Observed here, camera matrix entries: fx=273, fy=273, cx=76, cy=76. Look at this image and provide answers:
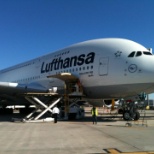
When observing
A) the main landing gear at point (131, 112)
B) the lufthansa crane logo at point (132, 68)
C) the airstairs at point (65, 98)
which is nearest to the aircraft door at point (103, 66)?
the lufthansa crane logo at point (132, 68)

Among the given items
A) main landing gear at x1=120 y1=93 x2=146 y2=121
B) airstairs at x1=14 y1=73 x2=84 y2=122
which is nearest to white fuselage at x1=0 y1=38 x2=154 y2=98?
airstairs at x1=14 y1=73 x2=84 y2=122

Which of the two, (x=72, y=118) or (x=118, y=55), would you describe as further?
(x=72, y=118)

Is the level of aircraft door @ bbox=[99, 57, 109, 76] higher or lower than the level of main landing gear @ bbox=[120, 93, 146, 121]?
higher

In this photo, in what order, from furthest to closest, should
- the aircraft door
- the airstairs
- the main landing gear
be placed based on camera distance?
the airstairs, the main landing gear, the aircraft door

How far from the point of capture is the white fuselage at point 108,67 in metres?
16.1

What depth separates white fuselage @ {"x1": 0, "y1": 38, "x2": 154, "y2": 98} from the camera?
16.1 meters

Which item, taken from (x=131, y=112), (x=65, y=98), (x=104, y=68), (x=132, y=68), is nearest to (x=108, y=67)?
(x=104, y=68)

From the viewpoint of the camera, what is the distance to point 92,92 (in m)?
18.2

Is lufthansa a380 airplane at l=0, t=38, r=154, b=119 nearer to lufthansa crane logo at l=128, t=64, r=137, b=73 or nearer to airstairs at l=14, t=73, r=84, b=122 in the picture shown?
lufthansa crane logo at l=128, t=64, r=137, b=73

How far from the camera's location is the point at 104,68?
56.2 ft

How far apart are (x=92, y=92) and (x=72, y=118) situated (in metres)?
2.29

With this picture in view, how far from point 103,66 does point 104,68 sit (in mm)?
153

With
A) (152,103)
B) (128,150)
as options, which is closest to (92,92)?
(128,150)

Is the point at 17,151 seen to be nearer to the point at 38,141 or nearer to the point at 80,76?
the point at 38,141
